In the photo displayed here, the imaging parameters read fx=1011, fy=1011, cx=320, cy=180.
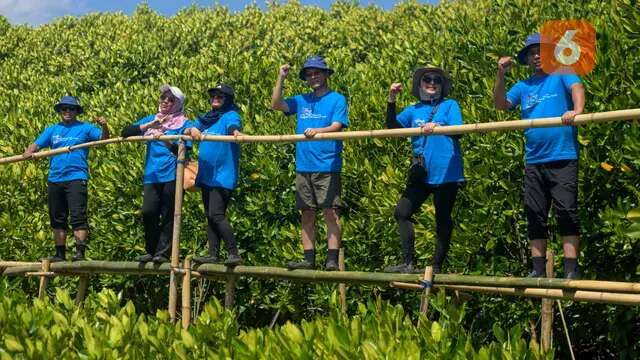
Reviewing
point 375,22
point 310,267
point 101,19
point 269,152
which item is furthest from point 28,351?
point 101,19

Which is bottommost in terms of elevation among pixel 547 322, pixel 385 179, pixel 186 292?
pixel 547 322

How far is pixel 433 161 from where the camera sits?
321 inches

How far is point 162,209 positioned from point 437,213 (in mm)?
3151

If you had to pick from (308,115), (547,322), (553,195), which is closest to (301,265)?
(308,115)

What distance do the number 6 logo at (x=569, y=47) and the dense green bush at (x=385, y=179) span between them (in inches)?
5.4

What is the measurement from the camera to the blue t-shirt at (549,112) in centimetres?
741

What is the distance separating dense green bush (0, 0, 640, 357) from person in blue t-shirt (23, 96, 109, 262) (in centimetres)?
242

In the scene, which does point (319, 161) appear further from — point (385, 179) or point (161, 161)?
point (385, 179)

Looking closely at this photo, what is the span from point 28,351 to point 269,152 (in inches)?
271

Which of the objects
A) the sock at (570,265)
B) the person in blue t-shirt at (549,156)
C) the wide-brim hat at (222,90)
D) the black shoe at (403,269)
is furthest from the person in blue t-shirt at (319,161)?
the sock at (570,265)

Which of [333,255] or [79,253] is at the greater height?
[333,255]

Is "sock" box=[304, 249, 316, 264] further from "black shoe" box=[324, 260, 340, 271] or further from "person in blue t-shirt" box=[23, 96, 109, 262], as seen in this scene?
"person in blue t-shirt" box=[23, 96, 109, 262]

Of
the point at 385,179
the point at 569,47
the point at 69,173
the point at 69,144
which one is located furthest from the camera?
the point at 385,179

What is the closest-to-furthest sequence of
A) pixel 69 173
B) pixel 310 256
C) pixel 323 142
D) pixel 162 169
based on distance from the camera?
pixel 323 142
pixel 310 256
pixel 162 169
pixel 69 173
